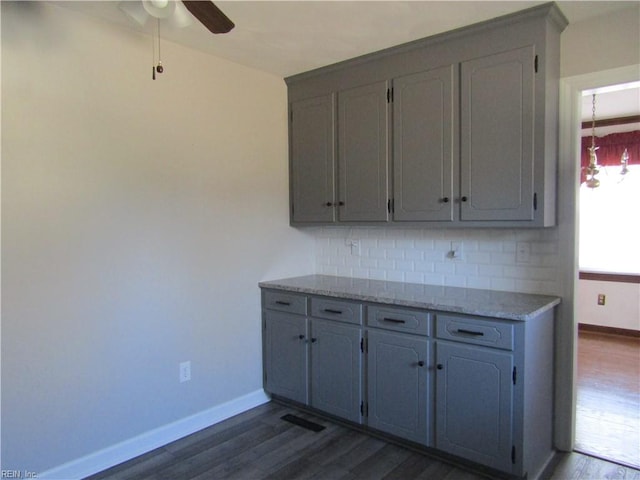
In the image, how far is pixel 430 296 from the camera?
103 inches

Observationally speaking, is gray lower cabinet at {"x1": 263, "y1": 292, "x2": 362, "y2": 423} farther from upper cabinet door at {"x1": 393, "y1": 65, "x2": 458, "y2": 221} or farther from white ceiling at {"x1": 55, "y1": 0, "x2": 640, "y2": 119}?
white ceiling at {"x1": 55, "y1": 0, "x2": 640, "y2": 119}

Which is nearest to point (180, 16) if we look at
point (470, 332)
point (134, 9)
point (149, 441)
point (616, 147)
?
point (134, 9)

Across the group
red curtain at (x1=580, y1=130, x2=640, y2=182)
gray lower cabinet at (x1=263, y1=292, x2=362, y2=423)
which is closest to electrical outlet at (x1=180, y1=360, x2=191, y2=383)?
gray lower cabinet at (x1=263, y1=292, x2=362, y2=423)

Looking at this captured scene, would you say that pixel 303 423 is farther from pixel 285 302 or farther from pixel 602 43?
pixel 602 43

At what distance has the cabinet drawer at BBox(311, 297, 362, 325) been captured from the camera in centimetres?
277

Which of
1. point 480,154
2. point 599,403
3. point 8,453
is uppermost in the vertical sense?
point 480,154

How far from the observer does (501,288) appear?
2.77m

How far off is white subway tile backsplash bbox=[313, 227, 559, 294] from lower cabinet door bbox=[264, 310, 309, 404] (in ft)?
2.25

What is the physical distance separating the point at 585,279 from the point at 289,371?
13.2 feet

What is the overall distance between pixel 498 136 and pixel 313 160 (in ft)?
4.45

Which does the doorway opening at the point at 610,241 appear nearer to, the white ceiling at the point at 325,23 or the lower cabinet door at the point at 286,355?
the white ceiling at the point at 325,23

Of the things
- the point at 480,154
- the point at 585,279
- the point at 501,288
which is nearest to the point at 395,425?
the point at 501,288

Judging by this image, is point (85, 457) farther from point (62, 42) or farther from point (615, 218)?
point (615, 218)

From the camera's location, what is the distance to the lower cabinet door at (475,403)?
219 cm
